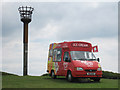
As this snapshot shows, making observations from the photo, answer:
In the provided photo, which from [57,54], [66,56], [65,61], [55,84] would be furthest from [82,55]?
[55,84]

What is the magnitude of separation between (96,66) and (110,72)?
7.10 meters

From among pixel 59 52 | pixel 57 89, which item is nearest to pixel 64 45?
pixel 59 52

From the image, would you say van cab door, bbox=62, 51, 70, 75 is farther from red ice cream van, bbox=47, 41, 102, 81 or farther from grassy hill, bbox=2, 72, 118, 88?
grassy hill, bbox=2, 72, 118, 88

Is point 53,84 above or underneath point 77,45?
underneath

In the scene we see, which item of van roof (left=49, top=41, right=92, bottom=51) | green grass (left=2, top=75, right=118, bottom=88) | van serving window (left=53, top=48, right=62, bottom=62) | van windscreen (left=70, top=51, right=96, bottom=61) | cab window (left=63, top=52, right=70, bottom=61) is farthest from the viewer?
van serving window (left=53, top=48, right=62, bottom=62)

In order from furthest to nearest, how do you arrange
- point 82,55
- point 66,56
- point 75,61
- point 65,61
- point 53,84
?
point 66,56 → point 82,55 → point 65,61 → point 75,61 → point 53,84

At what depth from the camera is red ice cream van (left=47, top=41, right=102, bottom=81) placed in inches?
609

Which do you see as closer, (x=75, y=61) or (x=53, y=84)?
(x=53, y=84)

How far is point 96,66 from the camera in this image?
15.9 m

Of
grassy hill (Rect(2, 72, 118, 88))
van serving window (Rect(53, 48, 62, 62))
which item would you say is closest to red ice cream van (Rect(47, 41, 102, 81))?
van serving window (Rect(53, 48, 62, 62))

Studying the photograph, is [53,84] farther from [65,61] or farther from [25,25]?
[25,25]

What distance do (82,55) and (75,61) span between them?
1179 mm

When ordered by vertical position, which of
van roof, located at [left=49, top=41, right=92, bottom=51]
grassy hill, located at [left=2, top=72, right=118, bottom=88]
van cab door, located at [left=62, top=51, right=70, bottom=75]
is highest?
van roof, located at [left=49, top=41, right=92, bottom=51]

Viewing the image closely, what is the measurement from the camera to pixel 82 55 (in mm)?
16656
